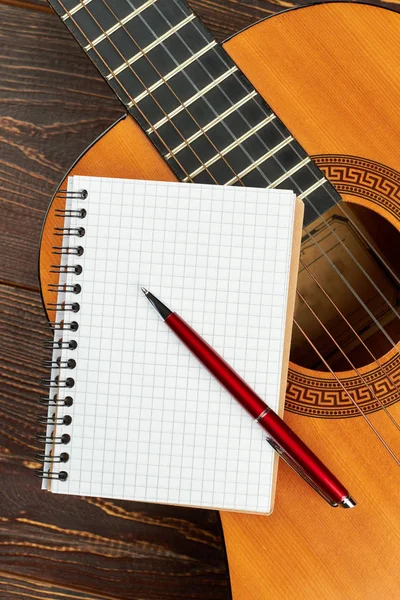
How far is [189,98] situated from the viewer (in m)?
0.61

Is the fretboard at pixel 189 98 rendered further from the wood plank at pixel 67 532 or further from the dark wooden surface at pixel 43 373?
the wood plank at pixel 67 532

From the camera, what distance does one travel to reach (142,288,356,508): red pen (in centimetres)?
53

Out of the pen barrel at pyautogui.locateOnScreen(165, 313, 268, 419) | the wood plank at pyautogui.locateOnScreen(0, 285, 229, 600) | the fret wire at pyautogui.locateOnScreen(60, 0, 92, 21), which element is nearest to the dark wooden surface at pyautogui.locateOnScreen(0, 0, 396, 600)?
the wood plank at pyautogui.locateOnScreen(0, 285, 229, 600)

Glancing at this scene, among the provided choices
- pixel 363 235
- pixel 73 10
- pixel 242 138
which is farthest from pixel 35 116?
pixel 363 235

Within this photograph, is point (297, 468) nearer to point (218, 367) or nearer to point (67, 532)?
point (218, 367)

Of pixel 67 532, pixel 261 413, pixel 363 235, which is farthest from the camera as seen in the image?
pixel 67 532

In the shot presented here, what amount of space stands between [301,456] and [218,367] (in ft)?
0.35

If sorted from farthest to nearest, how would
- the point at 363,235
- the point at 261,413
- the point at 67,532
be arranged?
the point at 67,532 → the point at 363,235 → the point at 261,413

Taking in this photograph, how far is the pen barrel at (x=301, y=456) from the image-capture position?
1.74 ft

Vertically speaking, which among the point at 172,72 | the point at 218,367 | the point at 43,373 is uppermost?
the point at 172,72

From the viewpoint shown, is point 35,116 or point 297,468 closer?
point 297,468

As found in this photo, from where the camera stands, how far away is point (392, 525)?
566mm

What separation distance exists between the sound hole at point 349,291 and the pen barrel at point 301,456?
0.15m

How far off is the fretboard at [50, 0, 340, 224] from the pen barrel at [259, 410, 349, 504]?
0.20 m
